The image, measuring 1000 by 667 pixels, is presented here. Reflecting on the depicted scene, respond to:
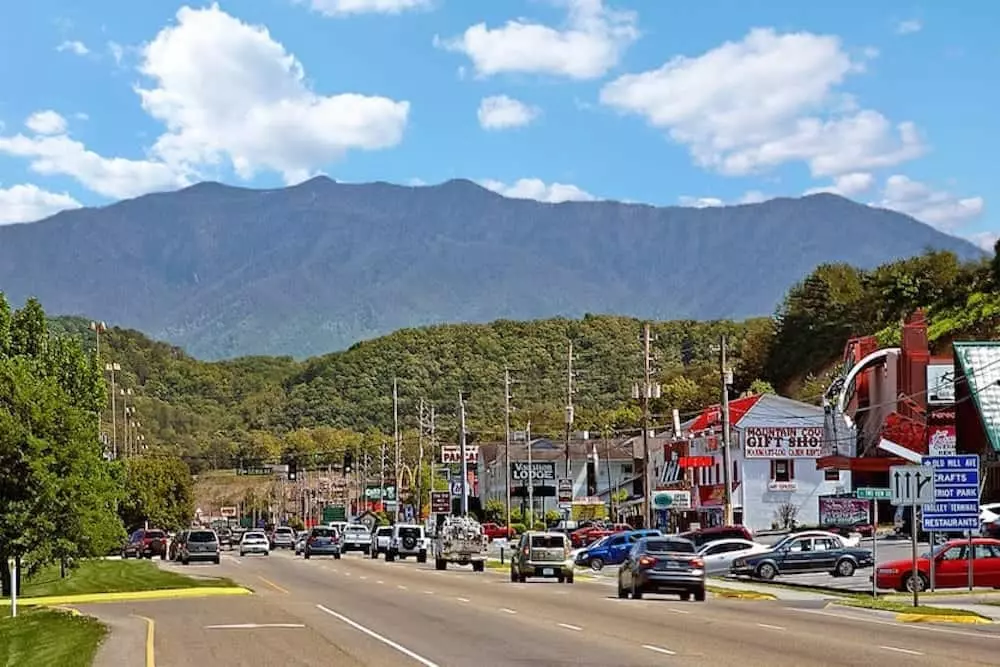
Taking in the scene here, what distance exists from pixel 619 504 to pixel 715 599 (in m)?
78.2

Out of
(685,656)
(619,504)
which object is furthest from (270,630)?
(619,504)

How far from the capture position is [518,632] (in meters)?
28.3

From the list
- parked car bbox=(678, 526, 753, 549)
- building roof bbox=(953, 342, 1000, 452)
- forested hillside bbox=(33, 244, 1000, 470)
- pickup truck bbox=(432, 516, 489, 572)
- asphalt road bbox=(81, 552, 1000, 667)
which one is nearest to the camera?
asphalt road bbox=(81, 552, 1000, 667)

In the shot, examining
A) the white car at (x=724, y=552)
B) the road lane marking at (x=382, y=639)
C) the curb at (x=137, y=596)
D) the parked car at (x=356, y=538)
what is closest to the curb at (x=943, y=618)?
the road lane marking at (x=382, y=639)

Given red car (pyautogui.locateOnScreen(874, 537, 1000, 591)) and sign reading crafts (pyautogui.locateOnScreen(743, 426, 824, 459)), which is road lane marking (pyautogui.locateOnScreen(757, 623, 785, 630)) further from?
sign reading crafts (pyautogui.locateOnScreen(743, 426, 824, 459))

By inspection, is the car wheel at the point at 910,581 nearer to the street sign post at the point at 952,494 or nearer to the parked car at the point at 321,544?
the street sign post at the point at 952,494

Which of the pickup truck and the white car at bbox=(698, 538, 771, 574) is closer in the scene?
the white car at bbox=(698, 538, 771, 574)

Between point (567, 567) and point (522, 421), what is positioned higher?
point (522, 421)

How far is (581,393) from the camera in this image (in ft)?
534

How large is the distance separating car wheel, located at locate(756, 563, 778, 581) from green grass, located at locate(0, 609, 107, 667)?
83.9 feet

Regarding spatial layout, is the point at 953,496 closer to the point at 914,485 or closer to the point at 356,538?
the point at 914,485

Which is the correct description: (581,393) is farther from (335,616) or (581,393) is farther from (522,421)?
(335,616)

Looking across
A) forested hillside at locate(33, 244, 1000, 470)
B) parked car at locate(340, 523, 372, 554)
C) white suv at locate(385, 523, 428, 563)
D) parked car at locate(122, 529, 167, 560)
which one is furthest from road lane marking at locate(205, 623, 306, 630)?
forested hillside at locate(33, 244, 1000, 470)

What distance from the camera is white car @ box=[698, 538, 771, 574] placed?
56.1m
